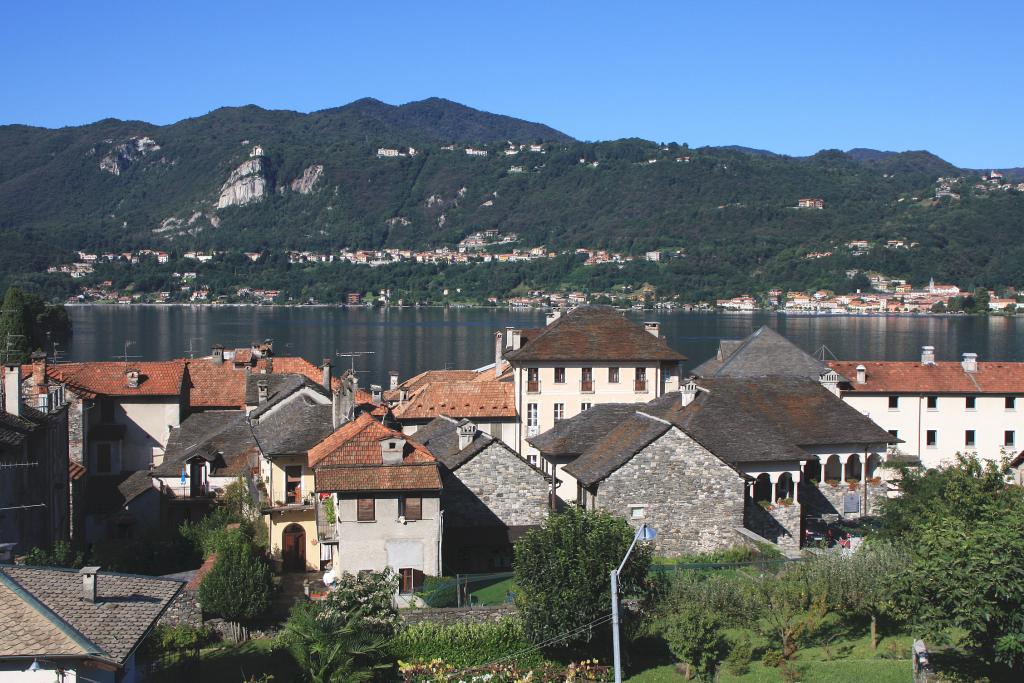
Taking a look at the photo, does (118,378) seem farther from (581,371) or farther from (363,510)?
(363,510)

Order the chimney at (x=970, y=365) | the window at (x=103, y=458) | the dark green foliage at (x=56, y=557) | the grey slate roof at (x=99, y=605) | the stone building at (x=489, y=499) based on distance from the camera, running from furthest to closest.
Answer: the chimney at (x=970, y=365) → the window at (x=103, y=458) → the stone building at (x=489, y=499) → the dark green foliage at (x=56, y=557) → the grey slate roof at (x=99, y=605)

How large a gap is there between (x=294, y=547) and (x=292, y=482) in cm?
188

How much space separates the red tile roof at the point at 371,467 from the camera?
2600cm

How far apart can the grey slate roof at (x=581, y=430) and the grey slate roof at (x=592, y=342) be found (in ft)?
21.2

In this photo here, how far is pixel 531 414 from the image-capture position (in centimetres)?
4319

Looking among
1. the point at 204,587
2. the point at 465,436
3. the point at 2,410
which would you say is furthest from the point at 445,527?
the point at 2,410

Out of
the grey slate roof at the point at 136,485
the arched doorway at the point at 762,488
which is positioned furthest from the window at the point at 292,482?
the arched doorway at the point at 762,488

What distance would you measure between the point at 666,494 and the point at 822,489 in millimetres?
8441

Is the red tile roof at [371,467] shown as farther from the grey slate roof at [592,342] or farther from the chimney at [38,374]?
the grey slate roof at [592,342]

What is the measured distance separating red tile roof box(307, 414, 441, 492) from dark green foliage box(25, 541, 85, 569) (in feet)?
18.8

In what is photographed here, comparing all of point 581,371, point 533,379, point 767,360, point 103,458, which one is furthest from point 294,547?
point 767,360

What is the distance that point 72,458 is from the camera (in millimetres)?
39031

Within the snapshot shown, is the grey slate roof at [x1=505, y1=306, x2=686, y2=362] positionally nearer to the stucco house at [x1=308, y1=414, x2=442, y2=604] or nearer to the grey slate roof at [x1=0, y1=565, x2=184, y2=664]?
the stucco house at [x1=308, y1=414, x2=442, y2=604]

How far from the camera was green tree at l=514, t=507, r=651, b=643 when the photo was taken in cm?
2092
